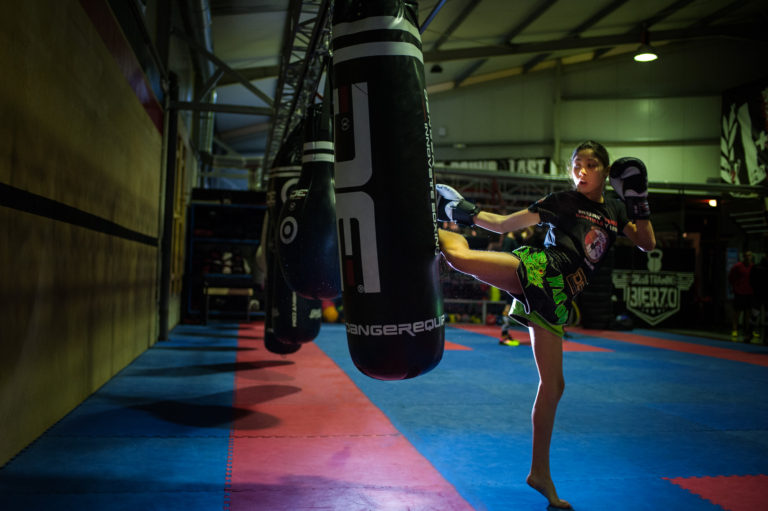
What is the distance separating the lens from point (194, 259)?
11852 millimetres

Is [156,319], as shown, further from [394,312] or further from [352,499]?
[394,312]

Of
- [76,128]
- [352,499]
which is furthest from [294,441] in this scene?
[76,128]

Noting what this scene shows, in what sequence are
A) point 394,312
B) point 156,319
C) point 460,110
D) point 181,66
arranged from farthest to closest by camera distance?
1. point 460,110
2. point 181,66
3. point 156,319
4. point 394,312

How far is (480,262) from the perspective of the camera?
2.40 meters

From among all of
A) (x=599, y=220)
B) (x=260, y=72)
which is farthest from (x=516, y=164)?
(x=599, y=220)

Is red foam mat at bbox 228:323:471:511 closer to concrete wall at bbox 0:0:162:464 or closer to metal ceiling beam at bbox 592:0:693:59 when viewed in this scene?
concrete wall at bbox 0:0:162:464

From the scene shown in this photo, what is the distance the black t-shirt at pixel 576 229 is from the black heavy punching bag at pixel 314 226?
1.14 metres

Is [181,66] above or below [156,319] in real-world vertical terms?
above

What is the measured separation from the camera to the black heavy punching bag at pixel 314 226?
3.27 m

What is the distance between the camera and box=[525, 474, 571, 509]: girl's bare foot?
2.50m

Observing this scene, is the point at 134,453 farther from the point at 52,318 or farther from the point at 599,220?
the point at 599,220

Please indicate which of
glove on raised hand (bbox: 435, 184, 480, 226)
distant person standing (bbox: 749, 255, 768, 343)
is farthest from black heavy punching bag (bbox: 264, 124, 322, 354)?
distant person standing (bbox: 749, 255, 768, 343)

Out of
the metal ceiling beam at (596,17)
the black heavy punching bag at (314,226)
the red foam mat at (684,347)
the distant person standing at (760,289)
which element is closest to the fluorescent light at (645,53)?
the metal ceiling beam at (596,17)

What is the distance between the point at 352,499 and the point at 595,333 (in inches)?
405
